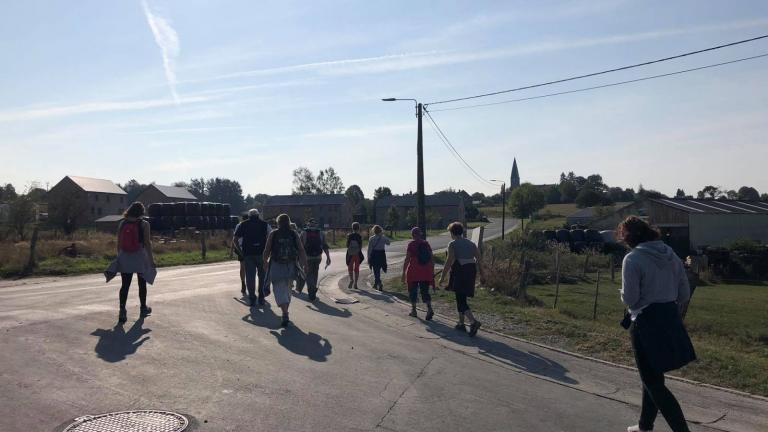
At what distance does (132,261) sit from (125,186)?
573 feet

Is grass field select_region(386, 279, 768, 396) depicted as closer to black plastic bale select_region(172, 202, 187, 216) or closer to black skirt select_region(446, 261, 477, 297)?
black skirt select_region(446, 261, 477, 297)

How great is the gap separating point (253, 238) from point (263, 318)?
6.75ft

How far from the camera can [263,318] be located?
10.2 metres

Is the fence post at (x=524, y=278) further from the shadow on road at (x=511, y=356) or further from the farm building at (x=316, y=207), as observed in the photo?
the farm building at (x=316, y=207)

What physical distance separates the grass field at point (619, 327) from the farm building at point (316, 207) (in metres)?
84.3

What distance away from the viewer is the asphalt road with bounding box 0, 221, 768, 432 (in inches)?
215

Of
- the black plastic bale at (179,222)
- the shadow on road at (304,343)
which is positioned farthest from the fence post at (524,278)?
the black plastic bale at (179,222)

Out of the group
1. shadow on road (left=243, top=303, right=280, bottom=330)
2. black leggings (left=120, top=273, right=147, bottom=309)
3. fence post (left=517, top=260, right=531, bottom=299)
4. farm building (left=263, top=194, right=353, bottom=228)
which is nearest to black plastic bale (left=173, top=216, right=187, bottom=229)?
fence post (left=517, top=260, right=531, bottom=299)

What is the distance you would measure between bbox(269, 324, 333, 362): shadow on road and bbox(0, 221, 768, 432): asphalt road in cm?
3

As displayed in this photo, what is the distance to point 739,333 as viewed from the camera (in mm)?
12742

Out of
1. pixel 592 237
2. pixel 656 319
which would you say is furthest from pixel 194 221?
pixel 656 319

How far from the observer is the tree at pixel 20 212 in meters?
34.6

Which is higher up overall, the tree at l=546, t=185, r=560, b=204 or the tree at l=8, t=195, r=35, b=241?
the tree at l=546, t=185, r=560, b=204

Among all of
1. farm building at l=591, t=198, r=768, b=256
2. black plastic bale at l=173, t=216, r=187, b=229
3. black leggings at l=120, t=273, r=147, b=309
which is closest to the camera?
black leggings at l=120, t=273, r=147, b=309
